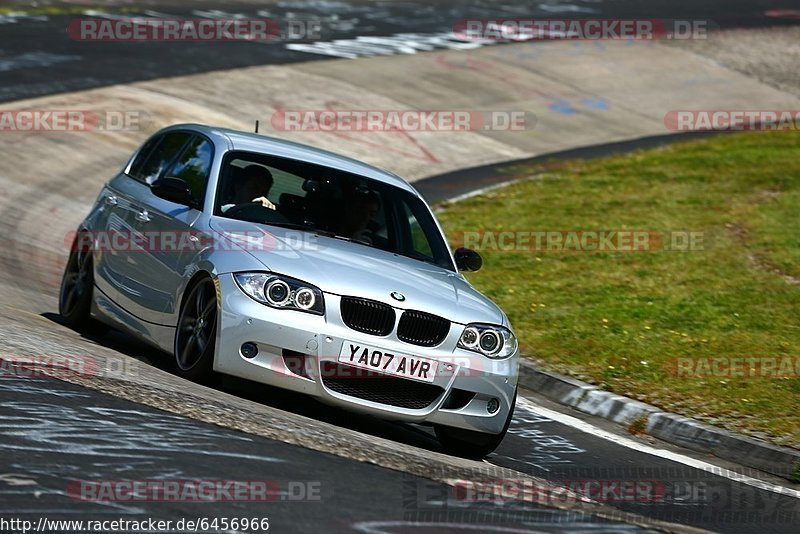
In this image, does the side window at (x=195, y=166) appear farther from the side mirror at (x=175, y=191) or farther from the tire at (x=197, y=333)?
the tire at (x=197, y=333)

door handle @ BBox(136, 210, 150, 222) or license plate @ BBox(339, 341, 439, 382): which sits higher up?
door handle @ BBox(136, 210, 150, 222)

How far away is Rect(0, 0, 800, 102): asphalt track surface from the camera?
2244 centimetres

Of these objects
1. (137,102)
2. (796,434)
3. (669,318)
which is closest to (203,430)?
(796,434)

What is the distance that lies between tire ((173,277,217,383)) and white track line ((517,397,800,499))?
307 cm

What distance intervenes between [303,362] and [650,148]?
17335 mm

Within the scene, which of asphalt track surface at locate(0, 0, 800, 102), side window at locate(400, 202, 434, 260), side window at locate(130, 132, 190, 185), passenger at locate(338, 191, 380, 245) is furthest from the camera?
asphalt track surface at locate(0, 0, 800, 102)

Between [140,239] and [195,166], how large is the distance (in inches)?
24.1

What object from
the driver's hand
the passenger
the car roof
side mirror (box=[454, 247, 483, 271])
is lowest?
side mirror (box=[454, 247, 483, 271])

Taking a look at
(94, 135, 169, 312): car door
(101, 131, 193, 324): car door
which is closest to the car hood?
(101, 131, 193, 324): car door

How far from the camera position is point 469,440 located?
8047mm

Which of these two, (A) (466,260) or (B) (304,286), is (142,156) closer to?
(A) (466,260)

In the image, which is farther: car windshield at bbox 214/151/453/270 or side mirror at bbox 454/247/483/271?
side mirror at bbox 454/247/483/271

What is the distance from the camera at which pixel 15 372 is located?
7215 mm

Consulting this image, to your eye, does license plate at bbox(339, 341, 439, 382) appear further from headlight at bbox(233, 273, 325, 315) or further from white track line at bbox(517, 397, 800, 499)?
white track line at bbox(517, 397, 800, 499)
